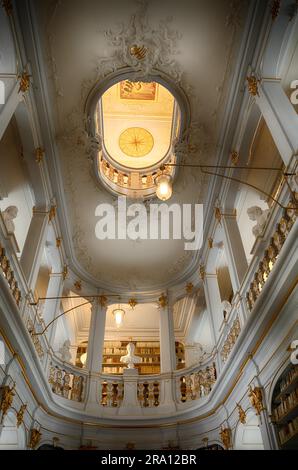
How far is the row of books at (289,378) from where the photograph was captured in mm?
5158

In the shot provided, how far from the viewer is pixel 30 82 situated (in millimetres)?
6918

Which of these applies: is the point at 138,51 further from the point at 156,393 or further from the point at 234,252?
the point at 156,393

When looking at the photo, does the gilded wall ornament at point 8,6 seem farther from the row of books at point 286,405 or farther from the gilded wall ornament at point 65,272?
the row of books at point 286,405

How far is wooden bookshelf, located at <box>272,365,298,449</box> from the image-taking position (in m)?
5.17

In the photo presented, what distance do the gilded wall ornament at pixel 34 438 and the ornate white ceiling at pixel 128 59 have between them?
484 cm

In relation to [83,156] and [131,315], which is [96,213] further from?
[131,315]

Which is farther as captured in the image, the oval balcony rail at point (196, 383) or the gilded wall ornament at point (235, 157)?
the oval balcony rail at point (196, 383)

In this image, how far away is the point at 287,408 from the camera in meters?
5.34

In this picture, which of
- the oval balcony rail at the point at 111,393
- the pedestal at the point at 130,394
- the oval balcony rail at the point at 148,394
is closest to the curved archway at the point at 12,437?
the oval balcony rail at the point at 111,393

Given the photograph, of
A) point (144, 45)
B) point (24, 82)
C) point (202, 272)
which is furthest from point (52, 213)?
point (202, 272)

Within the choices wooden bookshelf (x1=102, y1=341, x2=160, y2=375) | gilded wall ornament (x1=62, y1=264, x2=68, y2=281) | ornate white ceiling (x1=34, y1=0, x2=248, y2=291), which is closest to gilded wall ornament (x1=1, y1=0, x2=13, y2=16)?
ornate white ceiling (x1=34, y1=0, x2=248, y2=291)

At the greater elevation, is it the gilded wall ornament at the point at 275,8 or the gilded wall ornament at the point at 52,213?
the gilded wall ornament at the point at 275,8

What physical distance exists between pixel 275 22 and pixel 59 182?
5.28 m

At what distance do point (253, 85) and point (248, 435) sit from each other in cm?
646
